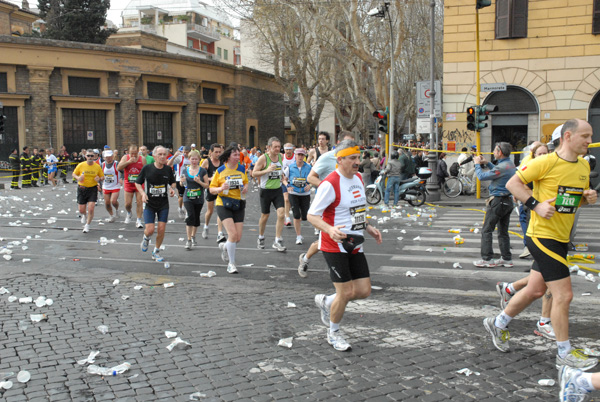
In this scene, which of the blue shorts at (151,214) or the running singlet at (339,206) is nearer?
the running singlet at (339,206)

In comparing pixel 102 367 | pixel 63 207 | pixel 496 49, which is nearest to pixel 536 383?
pixel 102 367

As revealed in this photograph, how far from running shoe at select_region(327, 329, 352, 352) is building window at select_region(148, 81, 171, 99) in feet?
124

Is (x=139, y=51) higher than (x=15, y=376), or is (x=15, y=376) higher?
(x=139, y=51)

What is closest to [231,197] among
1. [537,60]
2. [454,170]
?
[454,170]

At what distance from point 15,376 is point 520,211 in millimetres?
7538

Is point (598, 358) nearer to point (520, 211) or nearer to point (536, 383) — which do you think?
point (536, 383)

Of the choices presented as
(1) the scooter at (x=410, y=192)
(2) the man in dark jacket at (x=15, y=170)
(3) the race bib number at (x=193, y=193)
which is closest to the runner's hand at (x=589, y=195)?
(3) the race bib number at (x=193, y=193)

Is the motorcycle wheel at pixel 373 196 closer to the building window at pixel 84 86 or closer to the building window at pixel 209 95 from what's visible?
the building window at pixel 84 86

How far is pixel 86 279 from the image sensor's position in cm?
824

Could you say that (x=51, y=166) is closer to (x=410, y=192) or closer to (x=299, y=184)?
(x=410, y=192)

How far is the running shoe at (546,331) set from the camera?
545cm

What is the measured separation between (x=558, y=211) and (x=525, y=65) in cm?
1941

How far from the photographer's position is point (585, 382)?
3.69 metres

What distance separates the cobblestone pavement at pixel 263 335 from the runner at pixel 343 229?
42 centimetres
